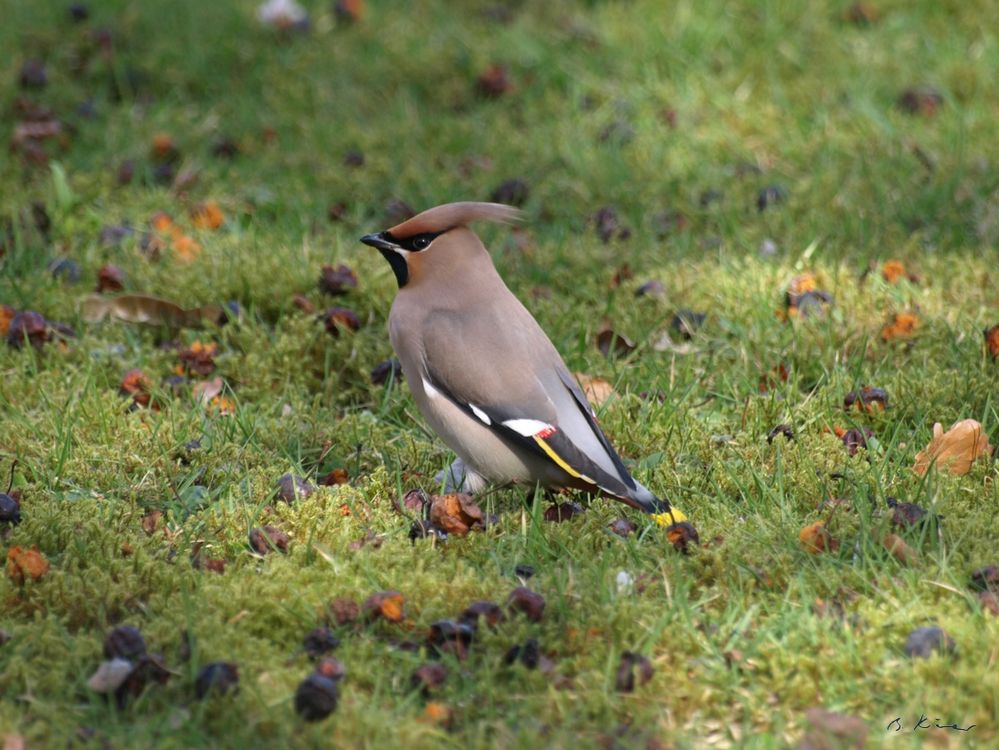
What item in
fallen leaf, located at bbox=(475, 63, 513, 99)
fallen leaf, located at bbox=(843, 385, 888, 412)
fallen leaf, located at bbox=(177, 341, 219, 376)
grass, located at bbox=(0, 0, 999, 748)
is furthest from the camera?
fallen leaf, located at bbox=(475, 63, 513, 99)

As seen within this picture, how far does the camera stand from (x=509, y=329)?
146 inches

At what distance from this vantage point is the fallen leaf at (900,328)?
4.43 metres

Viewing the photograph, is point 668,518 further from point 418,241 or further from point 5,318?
point 5,318

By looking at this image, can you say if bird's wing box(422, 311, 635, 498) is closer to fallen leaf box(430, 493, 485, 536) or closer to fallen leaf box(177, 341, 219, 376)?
fallen leaf box(430, 493, 485, 536)

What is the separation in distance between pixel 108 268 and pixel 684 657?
2622 mm

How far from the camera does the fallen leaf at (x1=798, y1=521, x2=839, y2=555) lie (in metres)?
3.26

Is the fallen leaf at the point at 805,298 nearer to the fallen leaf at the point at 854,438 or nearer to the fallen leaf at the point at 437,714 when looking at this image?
the fallen leaf at the point at 854,438

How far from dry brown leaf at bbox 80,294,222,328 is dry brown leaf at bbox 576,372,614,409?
3.95 ft

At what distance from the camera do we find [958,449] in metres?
3.71

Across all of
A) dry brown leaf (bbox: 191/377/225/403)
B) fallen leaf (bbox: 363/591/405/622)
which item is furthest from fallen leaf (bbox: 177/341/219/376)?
fallen leaf (bbox: 363/591/405/622)

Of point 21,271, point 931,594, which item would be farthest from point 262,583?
point 21,271

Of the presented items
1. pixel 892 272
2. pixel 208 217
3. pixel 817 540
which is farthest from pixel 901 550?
pixel 208 217

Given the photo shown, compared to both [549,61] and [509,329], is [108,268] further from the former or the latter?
[549,61]

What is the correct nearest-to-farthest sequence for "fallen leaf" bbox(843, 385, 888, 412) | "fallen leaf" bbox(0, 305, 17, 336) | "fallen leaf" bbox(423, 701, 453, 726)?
"fallen leaf" bbox(423, 701, 453, 726) → "fallen leaf" bbox(843, 385, 888, 412) → "fallen leaf" bbox(0, 305, 17, 336)
